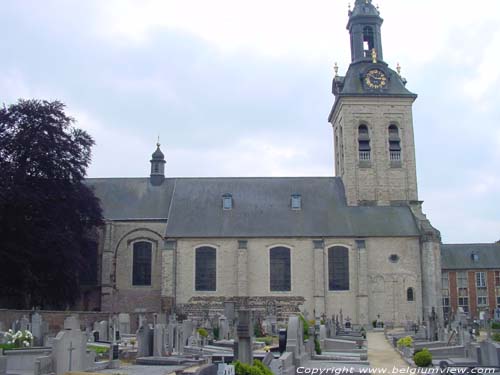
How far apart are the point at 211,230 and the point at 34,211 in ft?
33.7

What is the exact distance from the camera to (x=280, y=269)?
113 feet

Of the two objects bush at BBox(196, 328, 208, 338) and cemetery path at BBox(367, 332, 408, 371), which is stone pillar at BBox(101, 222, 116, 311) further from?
cemetery path at BBox(367, 332, 408, 371)

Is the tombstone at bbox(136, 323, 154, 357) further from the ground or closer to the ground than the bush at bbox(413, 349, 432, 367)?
further from the ground

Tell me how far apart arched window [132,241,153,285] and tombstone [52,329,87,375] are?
75.4 feet

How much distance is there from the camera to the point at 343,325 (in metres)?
32.0

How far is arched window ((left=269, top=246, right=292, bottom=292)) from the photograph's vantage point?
34.3 meters

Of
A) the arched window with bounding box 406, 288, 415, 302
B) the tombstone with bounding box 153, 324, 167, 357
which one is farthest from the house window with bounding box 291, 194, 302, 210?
the tombstone with bounding box 153, 324, 167, 357

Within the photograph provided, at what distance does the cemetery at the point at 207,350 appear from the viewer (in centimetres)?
1141

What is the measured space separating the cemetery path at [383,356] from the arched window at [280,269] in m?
10.3

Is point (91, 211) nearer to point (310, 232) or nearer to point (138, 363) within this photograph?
point (310, 232)

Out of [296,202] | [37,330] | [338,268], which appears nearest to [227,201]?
[296,202]

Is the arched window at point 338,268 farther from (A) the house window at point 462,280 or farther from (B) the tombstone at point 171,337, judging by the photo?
(B) the tombstone at point 171,337

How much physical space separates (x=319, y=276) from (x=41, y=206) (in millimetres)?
15051

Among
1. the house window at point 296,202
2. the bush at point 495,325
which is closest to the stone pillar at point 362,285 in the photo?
the house window at point 296,202
